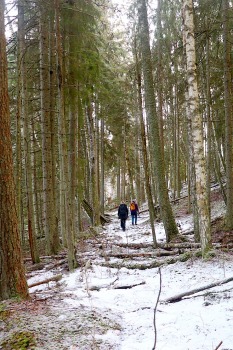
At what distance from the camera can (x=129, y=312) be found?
199 inches

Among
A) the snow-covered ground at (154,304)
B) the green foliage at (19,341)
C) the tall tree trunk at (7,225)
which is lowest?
the snow-covered ground at (154,304)

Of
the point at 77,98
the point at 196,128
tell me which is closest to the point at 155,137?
the point at 77,98

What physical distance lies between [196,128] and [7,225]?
458 cm

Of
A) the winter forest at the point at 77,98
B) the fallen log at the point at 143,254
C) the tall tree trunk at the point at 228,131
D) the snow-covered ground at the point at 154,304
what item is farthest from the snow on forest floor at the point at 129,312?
the tall tree trunk at the point at 228,131

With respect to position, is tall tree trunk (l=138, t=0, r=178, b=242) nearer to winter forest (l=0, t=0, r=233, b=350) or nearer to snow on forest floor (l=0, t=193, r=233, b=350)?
winter forest (l=0, t=0, r=233, b=350)

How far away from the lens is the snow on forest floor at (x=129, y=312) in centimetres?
377

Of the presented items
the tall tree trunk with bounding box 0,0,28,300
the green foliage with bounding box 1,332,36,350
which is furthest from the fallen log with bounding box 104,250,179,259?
the green foliage with bounding box 1,332,36,350

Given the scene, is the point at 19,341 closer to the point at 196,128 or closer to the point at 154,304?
the point at 154,304

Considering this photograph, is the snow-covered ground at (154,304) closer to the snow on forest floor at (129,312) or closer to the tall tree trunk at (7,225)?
the snow on forest floor at (129,312)

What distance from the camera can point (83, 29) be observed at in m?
8.23

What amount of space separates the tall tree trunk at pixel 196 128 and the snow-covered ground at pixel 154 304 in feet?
2.33

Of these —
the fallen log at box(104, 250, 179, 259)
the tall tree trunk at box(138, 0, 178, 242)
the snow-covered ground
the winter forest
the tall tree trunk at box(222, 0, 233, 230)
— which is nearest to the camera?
the snow-covered ground

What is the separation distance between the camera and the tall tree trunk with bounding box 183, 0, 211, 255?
24.0 feet

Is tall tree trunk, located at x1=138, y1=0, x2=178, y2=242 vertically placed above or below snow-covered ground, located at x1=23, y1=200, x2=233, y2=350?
above
